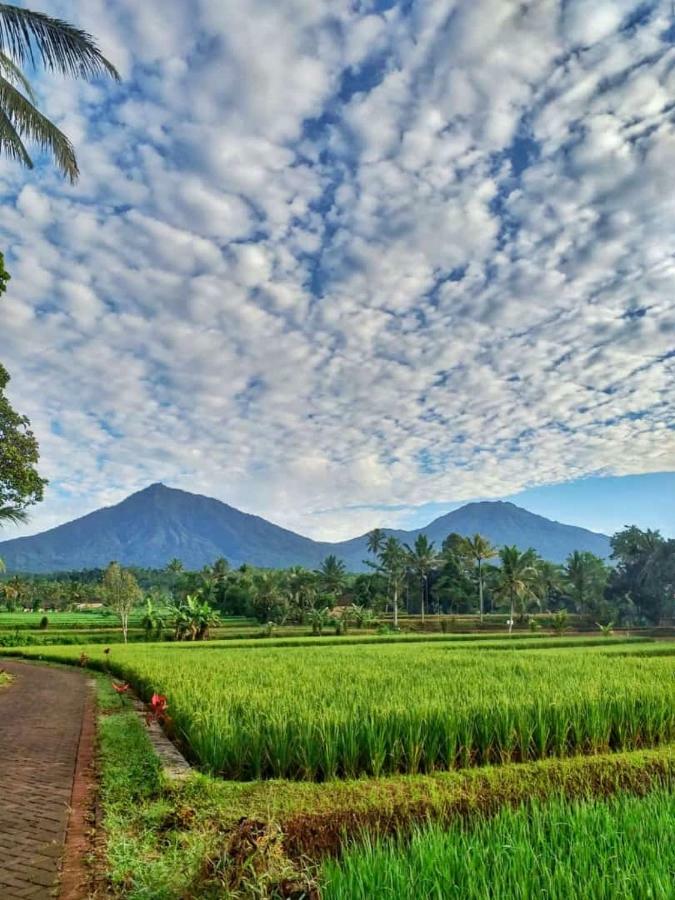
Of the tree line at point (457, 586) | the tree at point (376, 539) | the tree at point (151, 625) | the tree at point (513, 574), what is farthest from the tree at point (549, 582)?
the tree at point (151, 625)

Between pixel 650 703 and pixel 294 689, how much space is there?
4234 millimetres

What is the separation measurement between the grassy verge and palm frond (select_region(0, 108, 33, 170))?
341 inches

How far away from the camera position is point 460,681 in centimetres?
886

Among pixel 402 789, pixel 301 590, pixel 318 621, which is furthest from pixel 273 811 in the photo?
pixel 301 590

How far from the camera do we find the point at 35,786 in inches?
216

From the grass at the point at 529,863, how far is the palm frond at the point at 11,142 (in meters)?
10.1

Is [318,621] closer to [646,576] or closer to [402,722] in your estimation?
[646,576]

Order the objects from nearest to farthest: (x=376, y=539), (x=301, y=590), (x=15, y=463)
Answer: (x=15, y=463), (x=301, y=590), (x=376, y=539)

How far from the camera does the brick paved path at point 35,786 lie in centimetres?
360

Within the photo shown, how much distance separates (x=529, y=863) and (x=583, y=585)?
66638mm

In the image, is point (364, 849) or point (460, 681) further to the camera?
point (460, 681)

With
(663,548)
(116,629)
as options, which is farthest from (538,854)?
(663,548)

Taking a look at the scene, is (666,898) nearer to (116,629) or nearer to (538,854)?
(538,854)

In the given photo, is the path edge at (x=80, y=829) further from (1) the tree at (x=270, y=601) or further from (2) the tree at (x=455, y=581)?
(2) the tree at (x=455, y=581)
